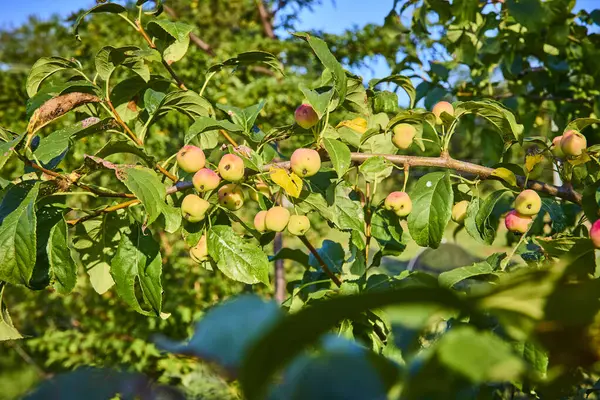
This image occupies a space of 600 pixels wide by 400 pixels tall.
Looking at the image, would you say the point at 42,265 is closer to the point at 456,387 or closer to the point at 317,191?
the point at 317,191

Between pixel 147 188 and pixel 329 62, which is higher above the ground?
pixel 329 62

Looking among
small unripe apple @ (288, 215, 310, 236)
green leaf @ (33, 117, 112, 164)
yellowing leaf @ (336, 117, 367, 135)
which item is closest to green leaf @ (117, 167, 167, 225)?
green leaf @ (33, 117, 112, 164)

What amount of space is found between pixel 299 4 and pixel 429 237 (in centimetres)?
399

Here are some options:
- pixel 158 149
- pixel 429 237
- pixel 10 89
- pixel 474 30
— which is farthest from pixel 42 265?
pixel 10 89

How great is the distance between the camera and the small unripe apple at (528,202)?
88cm

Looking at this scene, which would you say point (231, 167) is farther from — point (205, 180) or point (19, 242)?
point (19, 242)

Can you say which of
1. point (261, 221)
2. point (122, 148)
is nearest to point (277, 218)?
point (261, 221)

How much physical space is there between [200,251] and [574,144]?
62cm

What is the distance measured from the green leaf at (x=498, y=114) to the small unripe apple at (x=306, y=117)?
0.23m

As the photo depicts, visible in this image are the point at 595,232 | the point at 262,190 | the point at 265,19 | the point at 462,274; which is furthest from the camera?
the point at 265,19

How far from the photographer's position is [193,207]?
2.98 ft

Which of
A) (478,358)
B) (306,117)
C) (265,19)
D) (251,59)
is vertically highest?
(265,19)

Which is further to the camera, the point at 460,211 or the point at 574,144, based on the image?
the point at 460,211

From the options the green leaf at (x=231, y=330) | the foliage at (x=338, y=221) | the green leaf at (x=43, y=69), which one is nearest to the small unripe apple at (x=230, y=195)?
the foliage at (x=338, y=221)
